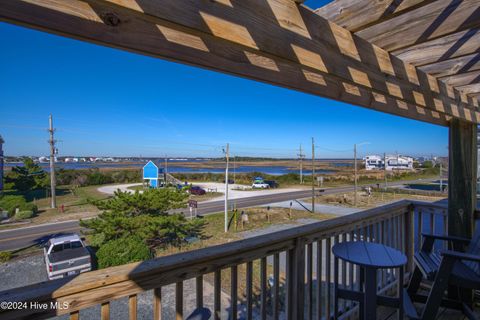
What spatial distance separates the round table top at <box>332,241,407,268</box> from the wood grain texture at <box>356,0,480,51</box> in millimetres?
1188

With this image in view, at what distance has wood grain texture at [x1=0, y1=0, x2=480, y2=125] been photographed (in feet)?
2.21

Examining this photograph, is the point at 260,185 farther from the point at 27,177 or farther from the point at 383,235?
the point at 383,235

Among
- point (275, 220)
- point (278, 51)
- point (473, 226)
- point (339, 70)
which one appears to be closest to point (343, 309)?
point (473, 226)

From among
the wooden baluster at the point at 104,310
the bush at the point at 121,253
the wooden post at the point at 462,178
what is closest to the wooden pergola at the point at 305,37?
the wooden post at the point at 462,178

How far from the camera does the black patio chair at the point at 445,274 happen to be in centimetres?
170

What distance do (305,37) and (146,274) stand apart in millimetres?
1129

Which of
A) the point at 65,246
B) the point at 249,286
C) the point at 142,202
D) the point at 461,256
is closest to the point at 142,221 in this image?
the point at 142,202

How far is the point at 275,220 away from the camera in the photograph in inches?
488

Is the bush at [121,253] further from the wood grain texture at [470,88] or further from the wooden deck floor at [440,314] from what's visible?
the wood grain texture at [470,88]

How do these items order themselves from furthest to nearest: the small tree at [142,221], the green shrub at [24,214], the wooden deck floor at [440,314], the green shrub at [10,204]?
the green shrub at [10,204] → the green shrub at [24,214] → the small tree at [142,221] → the wooden deck floor at [440,314]

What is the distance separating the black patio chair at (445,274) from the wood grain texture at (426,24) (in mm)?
1342

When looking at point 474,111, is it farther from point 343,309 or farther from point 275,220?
point 275,220

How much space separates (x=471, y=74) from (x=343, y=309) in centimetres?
200

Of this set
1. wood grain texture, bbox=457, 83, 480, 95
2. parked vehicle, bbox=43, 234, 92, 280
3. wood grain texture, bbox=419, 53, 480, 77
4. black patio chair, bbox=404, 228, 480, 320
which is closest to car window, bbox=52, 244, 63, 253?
parked vehicle, bbox=43, 234, 92, 280
